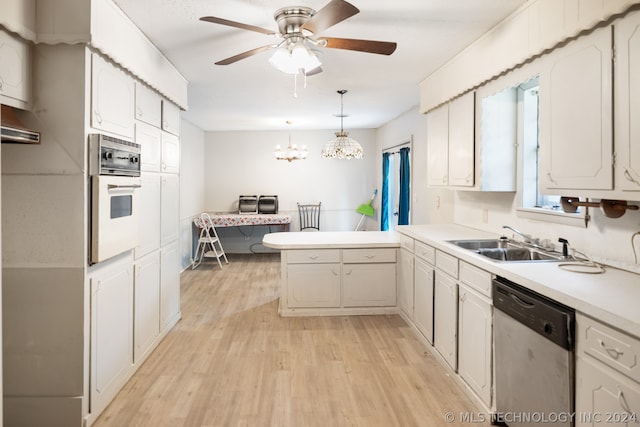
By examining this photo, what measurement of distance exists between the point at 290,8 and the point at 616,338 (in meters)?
2.15

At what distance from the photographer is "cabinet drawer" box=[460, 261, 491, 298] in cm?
196

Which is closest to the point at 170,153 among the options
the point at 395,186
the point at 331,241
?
the point at 331,241

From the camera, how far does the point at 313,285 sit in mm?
3551

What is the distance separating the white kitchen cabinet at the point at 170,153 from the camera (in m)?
3.03

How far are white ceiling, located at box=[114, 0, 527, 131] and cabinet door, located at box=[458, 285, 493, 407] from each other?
1716mm

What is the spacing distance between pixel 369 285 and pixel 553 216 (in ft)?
5.80

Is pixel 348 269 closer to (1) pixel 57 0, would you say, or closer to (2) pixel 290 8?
(2) pixel 290 8

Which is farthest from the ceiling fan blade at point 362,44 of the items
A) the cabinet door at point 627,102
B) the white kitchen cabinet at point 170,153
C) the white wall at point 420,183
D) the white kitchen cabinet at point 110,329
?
the white wall at point 420,183

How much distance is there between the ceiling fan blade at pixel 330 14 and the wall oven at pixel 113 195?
127cm

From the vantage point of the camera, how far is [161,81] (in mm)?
2840

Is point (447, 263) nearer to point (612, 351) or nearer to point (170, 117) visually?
point (612, 351)

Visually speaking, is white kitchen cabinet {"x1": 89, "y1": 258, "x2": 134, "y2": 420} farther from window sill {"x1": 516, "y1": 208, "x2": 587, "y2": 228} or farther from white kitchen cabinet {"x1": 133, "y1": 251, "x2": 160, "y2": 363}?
window sill {"x1": 516, "y1": 208, "x2": 587, "y2": 228}

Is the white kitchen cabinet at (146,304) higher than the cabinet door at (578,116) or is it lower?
lower

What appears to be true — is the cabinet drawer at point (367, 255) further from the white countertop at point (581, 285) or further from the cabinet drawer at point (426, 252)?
the white countertop at point (581, 285)
